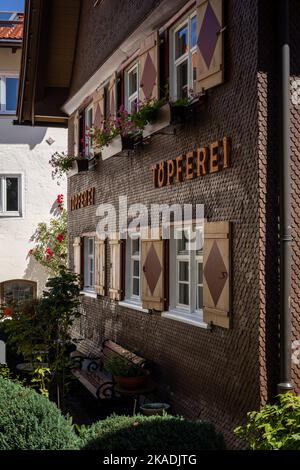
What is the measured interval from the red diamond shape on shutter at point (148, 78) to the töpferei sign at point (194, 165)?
3.62 ft

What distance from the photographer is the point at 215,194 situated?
8.38m

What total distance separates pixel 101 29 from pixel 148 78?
11.8 feet

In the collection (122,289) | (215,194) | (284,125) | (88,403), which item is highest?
(284,125)

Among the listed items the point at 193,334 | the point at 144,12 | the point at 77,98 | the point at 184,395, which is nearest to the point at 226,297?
the point at 193,334

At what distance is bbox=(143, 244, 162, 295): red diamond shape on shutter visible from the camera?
10.1 m

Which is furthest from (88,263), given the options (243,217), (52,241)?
(243,217)

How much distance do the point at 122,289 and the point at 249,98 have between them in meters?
5.24

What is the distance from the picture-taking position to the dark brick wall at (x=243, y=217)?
24.1ft

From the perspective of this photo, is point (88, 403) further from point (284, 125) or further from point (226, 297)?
point (284, 125)

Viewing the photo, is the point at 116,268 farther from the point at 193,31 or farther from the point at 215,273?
the point at 193,31

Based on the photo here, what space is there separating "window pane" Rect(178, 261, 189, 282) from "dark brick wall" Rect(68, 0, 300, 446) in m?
0.64

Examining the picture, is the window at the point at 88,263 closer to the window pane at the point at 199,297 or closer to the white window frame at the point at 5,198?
the white window frame at the point at 5,198

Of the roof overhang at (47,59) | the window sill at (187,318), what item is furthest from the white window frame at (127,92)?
the roof overhang at (47,59)
